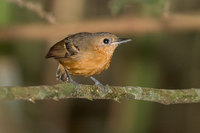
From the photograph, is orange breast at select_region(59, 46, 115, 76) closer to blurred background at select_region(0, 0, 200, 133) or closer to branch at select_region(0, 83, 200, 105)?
branch at select_region(0, 83, 200, 105)

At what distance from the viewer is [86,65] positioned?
4.51 m

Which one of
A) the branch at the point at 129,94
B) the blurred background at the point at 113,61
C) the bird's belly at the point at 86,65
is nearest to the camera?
the branch at the point at 129,94

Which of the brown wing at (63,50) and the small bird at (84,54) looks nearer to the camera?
the small bird at (84,54)

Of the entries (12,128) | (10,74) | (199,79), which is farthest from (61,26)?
(199,79)

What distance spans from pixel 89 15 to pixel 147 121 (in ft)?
7.72

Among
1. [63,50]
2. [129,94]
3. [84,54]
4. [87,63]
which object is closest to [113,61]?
[63,50]

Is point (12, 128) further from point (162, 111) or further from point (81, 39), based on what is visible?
point (162, 111)

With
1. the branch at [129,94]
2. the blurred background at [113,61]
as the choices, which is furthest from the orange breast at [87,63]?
the blurred background at [113,61]

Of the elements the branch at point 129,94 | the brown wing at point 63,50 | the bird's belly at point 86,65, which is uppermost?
the brown wing at point 63,50

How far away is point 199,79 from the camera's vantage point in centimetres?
774

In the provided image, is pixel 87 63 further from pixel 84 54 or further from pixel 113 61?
pixel 113 61

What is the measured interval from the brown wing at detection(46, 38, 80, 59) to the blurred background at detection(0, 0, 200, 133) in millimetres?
609

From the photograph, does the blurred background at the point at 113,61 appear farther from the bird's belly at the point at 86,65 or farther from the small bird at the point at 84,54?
the bird's belly at the point at 86,65

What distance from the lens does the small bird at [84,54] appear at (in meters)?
4.54
